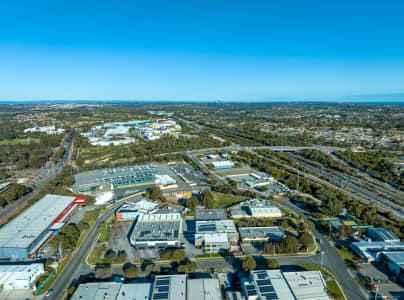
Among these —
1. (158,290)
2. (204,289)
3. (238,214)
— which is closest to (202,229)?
(238,214)

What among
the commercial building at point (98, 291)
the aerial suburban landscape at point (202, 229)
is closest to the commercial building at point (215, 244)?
the aerial suburban landscape at point (202, 229)

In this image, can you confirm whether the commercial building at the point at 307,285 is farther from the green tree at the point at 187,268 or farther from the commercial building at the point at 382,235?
the commercial building at the point at 382,235

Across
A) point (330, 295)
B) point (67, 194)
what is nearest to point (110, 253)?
point (67, 194)

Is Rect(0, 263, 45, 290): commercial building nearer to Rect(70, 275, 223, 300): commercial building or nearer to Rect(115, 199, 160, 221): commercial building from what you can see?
Rect(70, 275, 223, 300): commercial building

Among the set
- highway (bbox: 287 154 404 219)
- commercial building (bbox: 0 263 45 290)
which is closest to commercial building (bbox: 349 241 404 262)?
highway (bbox: 287 154 404 219)

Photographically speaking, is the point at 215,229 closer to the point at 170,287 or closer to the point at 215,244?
the point at 215,244

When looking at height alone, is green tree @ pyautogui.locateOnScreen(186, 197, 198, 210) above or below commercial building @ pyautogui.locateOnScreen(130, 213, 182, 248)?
above
